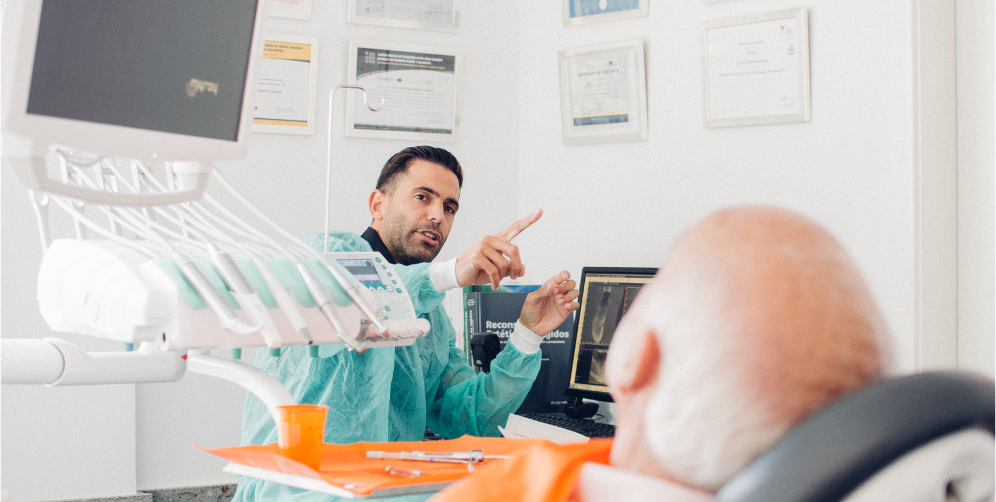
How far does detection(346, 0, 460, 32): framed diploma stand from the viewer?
2221mm

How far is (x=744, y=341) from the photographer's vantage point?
1.38 ft

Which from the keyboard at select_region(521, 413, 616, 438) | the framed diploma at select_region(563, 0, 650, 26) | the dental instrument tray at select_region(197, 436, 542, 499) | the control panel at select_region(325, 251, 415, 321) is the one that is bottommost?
the keyboard at select_region(521, 413, 616, 438)

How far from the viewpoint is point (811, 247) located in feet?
1.46

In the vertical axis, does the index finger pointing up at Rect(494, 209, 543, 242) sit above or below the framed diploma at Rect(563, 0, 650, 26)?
below

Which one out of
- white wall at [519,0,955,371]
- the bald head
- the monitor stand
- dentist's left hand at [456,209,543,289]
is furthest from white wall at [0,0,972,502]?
the bald head

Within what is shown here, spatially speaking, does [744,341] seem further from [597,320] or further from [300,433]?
[597,320]

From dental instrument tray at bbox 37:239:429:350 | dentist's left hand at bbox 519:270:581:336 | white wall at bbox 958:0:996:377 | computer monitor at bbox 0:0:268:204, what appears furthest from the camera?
dentist's left hand at bbox 519:270:581:336

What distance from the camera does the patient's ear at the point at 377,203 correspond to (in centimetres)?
209

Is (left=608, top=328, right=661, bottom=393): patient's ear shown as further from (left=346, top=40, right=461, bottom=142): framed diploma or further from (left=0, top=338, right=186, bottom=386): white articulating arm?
(left=346, top=40, right=461, bottom=142): framed diploma

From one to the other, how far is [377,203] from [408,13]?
0.64m

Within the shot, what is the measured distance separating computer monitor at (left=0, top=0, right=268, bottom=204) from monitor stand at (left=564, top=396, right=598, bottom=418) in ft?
3.91

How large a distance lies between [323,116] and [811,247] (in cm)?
194

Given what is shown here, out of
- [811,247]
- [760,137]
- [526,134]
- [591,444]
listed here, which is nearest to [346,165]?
[526,134]

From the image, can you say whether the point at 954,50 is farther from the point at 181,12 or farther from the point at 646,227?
the point at 181,12
